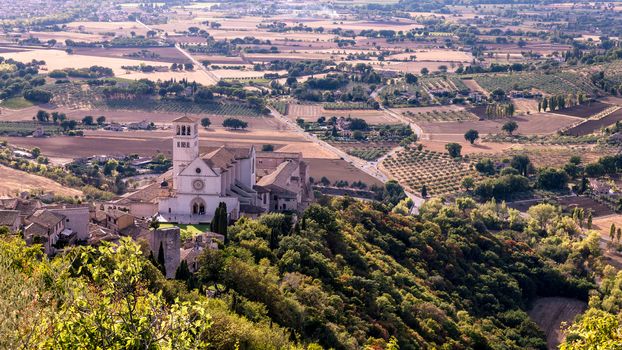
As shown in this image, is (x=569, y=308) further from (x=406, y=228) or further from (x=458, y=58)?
(x=458, y=58)

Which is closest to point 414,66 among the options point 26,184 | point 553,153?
→ point 553,153

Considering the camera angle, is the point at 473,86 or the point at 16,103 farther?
the point at 473,86

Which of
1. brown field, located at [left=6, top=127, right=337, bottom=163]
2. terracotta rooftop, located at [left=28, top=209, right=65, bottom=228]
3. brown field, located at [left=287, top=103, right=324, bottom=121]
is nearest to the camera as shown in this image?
terracotta rooftop, located at [left=28, top=209, right=65, bottom=228]

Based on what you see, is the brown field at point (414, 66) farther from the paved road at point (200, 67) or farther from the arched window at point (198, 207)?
the arched window at point (198, 207)

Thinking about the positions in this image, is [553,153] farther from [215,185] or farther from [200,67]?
[200,67]

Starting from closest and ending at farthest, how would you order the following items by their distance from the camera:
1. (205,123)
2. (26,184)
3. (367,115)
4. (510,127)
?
1. (26,184)
2. (205,123)
3. (510,127)
4. (367,115)

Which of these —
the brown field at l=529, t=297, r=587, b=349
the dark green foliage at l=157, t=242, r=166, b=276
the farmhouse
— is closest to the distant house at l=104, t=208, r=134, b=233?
the farmhouse

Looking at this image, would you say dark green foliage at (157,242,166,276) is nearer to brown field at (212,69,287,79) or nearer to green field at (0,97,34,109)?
green field at (0,97,34,109)
